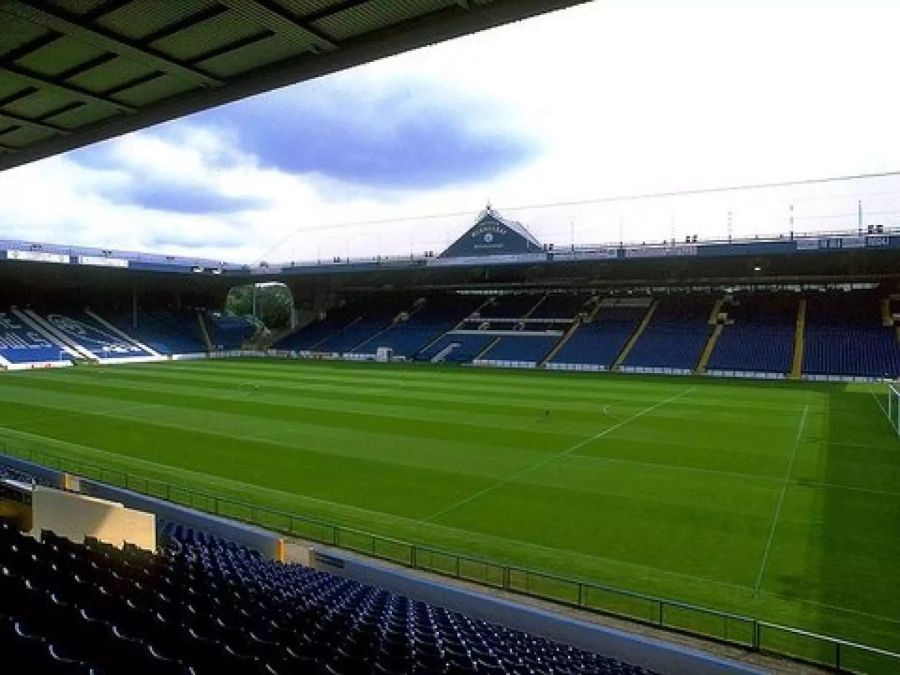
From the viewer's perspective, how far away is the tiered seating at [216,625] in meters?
4.19

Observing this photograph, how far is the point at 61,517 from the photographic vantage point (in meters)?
10.8

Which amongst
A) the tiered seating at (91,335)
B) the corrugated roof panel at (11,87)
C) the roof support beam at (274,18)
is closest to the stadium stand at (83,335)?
the tiered seating at (91,335)

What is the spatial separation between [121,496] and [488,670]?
11.4m

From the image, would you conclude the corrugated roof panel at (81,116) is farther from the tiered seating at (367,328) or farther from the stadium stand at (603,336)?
the tiered seating at (367,328)

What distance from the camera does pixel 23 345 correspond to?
56875 millimetres

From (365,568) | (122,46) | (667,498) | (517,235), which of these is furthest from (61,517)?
(517,235)

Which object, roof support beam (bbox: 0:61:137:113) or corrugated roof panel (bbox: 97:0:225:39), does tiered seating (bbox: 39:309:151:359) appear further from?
corrugated roof panel (bbox: 97:0:225:39)

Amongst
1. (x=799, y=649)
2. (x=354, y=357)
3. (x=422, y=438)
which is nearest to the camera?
(x=799, y=649)

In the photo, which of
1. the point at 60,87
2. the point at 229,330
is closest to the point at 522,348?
the point at 229,330

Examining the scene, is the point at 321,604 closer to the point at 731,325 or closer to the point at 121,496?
the point at 121,496

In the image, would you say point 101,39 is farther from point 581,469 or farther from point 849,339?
point 849,339

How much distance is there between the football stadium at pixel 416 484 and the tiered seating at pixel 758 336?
0.25m

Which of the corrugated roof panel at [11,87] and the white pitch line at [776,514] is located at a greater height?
the corrugated roof panel at [11,87]

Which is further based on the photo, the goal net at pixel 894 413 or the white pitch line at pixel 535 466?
the goal net at pixel 894 413
